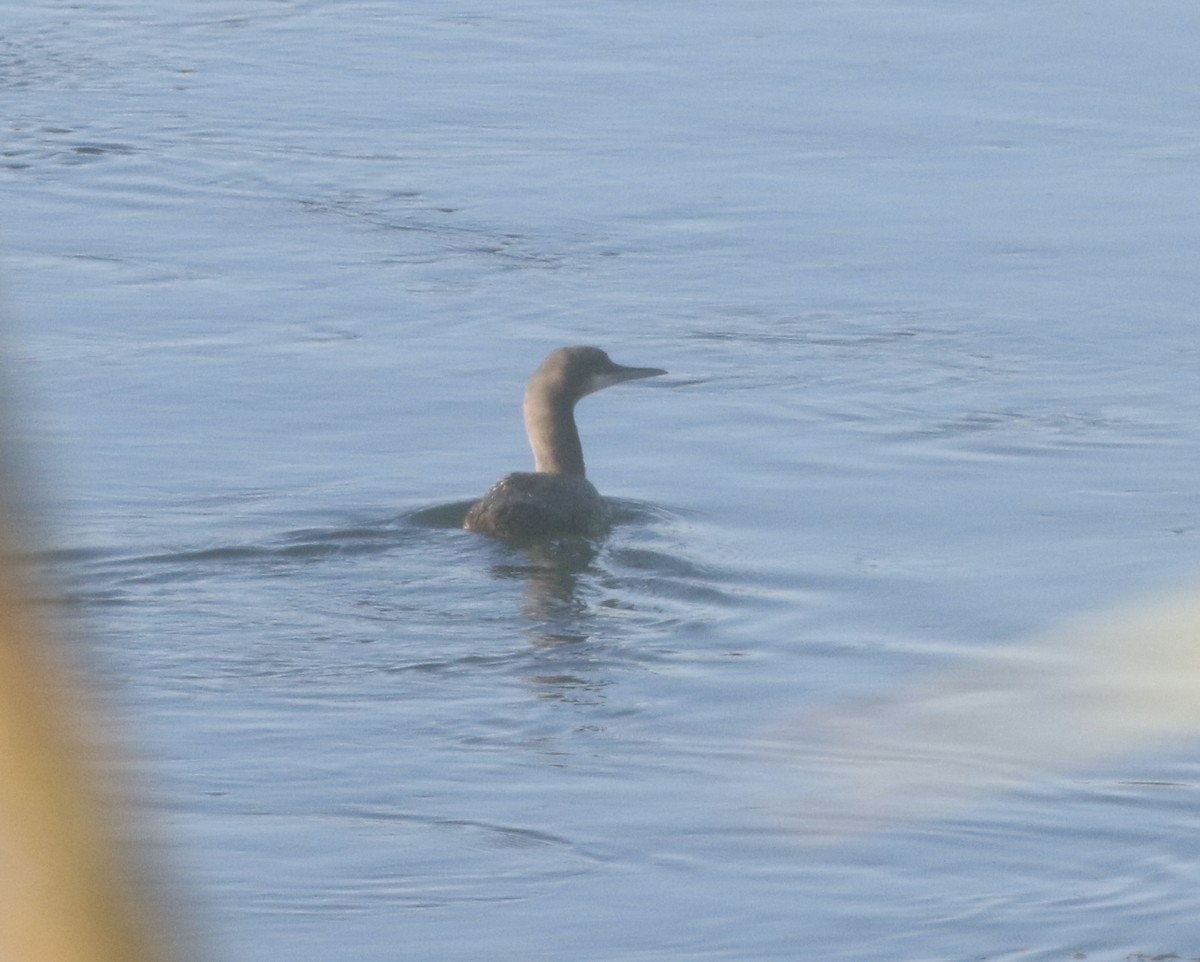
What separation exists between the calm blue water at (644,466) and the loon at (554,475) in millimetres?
127

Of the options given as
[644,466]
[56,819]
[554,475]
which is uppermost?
[56,819]

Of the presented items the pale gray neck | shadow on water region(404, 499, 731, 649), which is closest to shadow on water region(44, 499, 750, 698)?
shadow on water region(404, 499, 731, 649)

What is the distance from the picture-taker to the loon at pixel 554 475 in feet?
24.8

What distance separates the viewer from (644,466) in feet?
29.1

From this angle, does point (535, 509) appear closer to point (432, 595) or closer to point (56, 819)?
point (432, 595)

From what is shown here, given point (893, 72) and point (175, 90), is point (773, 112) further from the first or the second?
point (175, 90)

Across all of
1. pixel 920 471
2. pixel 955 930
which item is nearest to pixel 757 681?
pixel 955 930

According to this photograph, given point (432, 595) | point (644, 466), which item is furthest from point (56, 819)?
point (644, 466)

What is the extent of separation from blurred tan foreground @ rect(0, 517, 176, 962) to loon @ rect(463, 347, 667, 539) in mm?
6925

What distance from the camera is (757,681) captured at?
249 inches

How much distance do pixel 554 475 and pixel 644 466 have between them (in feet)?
3.74

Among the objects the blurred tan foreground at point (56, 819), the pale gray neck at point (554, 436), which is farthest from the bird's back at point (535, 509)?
the blurred tan foreground at point (56, 819)

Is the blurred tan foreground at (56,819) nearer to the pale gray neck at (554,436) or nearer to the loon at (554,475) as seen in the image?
the loon at (554,475)

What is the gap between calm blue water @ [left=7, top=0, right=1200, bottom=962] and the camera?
4691 millimetres
